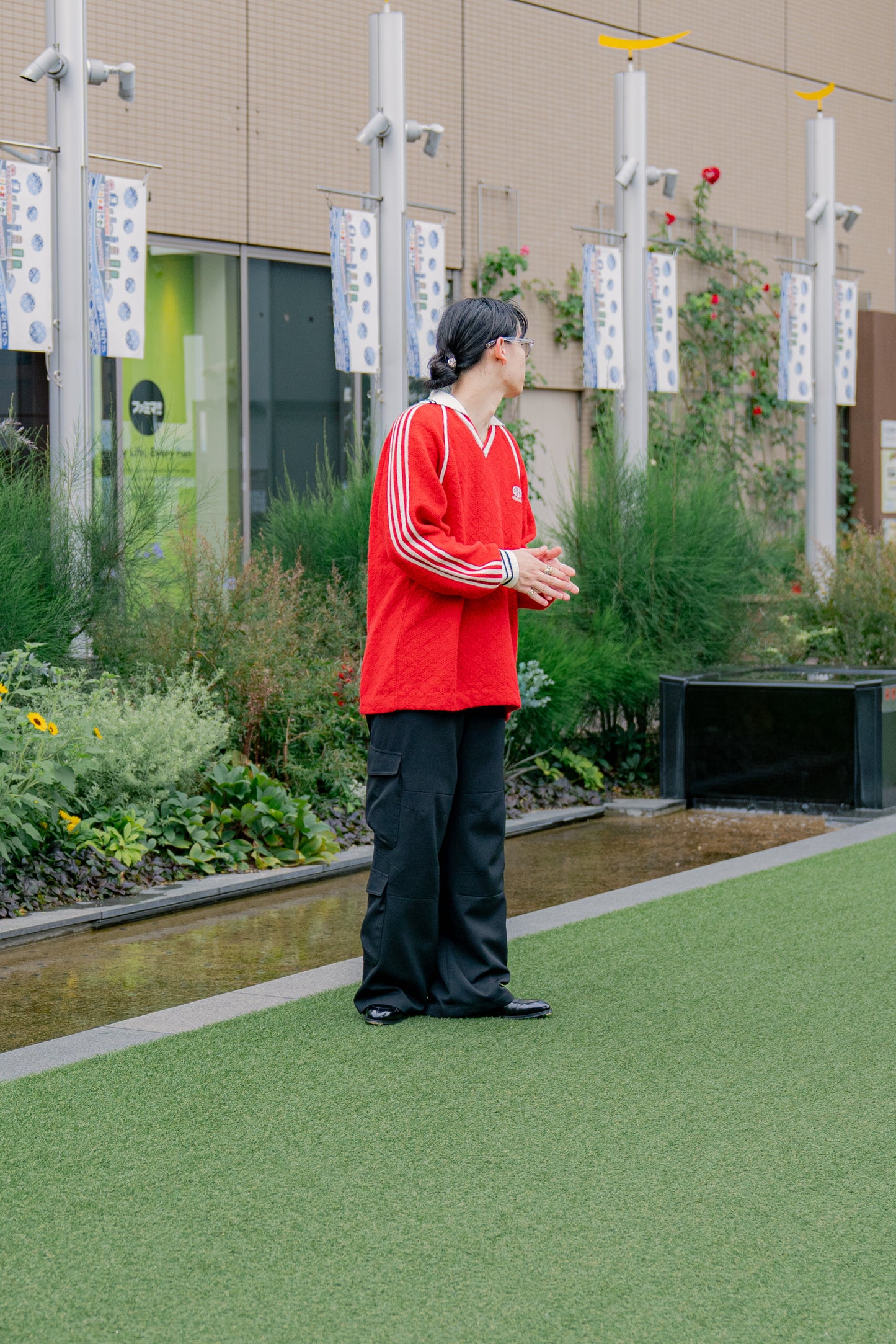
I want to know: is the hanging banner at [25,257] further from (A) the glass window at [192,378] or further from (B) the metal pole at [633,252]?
(B) the metal pole at [633,252]

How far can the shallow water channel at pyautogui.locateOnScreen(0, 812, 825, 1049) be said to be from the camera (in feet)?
15.3

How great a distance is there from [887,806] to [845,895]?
2.47 m

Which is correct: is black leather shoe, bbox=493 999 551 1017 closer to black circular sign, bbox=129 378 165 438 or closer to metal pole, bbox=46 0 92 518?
metal pole, bbox=46 0 92 518

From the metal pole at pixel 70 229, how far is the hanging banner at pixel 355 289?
2.17m

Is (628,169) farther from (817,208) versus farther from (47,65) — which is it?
(47,65)

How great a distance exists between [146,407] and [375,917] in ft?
27.7

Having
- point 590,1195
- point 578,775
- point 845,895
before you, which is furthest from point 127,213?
point 590,1195

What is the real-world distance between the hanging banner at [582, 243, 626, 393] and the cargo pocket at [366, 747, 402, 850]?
28.3 feet

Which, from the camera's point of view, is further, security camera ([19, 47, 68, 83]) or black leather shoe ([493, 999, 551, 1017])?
security camera ([19, 47, 68, 83])

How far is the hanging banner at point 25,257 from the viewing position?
27.9 feet

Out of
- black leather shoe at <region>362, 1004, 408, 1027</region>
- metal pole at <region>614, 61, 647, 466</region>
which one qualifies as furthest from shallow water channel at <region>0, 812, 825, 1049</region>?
metal pole at <region>614, 61, 647, 466</region>

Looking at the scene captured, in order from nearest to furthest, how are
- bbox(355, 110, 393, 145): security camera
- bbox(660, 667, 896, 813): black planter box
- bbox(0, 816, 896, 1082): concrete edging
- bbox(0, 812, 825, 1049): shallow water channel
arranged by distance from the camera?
bbox(0, 816, 896, 1082): concrete edging, bbox(0, 812, 825, 1049): shallow water channel, bbox(660, 667, 896, 813): black planter box, bbox(355, 110, 393, 145): security camera

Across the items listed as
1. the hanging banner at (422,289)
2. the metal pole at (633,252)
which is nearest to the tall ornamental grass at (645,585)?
the hanging banner at (422,289)

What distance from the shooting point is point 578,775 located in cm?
904
